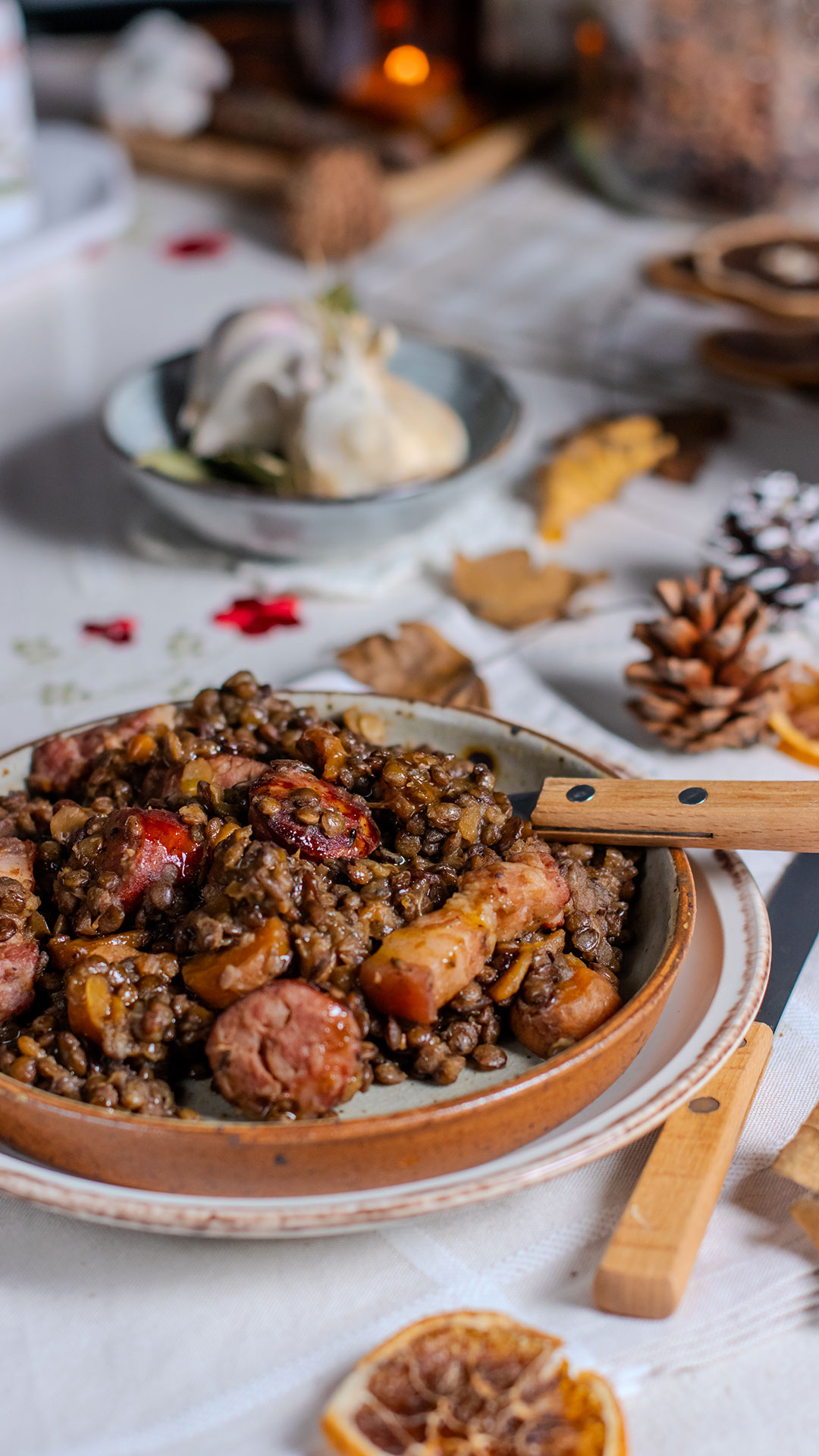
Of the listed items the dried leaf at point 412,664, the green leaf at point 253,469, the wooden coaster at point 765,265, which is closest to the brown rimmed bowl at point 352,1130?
the dried leaf at point 412,664

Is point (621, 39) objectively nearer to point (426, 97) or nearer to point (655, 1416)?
point (426, 97)

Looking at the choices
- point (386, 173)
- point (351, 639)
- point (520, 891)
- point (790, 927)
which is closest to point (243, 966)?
point (520, 891)

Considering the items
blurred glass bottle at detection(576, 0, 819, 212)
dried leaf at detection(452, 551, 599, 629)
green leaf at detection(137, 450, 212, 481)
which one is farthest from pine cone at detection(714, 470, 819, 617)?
blurred glass bottle at detection(576, 0, 819, 212)

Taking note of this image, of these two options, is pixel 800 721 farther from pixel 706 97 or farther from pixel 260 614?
pixel 706 97

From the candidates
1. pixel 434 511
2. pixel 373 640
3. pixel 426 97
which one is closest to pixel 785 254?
pixel 434 511

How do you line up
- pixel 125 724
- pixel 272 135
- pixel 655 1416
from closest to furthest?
pixel 655 1416 → pixel 125 724 → pixel 272 135
